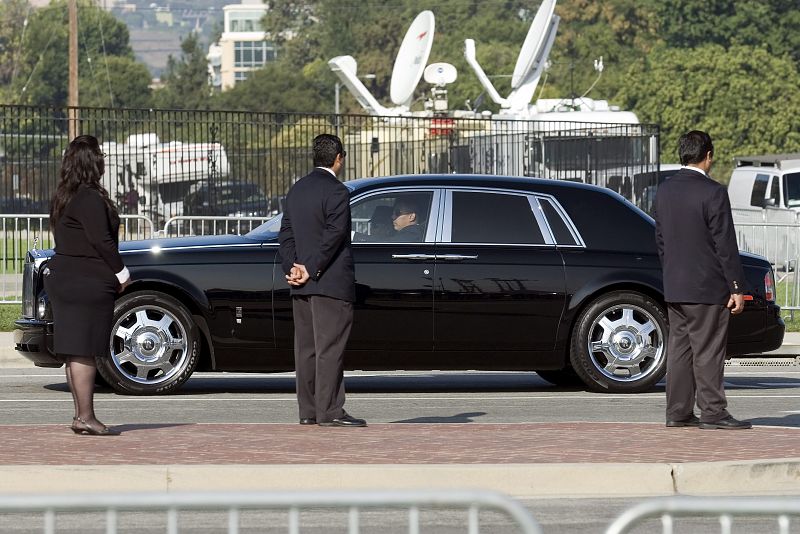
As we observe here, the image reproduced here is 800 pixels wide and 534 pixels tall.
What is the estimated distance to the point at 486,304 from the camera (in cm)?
1227

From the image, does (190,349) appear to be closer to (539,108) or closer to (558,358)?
(558,358)

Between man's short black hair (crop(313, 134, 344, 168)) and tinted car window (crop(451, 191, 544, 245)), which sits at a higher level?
man's short black hair (crop(313, 134, 344, 168))

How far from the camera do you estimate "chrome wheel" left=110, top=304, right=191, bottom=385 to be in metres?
12.1

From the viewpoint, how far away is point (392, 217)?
12.4 m

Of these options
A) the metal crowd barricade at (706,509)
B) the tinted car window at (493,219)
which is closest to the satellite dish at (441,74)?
the tinted car window at (493,219)

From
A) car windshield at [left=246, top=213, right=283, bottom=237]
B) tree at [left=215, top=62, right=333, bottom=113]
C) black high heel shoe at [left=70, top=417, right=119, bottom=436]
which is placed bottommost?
tree at [left=215, top=62, right=333, bottom=113]

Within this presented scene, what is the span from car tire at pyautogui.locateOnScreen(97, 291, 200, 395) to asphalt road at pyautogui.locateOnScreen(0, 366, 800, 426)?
14 cm

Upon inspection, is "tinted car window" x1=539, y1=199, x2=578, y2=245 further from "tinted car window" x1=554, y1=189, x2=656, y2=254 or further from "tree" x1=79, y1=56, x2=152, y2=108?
"tree" x1=79, y1=56, x2=152, y2=108

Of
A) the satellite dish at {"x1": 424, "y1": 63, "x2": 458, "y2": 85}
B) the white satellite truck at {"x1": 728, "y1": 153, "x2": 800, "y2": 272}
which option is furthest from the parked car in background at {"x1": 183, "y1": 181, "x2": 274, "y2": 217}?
the satellite dish at {"x1": 424, "y1": 63, "x2": 458, "y2": 85}

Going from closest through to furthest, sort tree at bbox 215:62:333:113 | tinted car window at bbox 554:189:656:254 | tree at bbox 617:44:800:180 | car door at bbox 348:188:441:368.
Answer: car door at bbox 348:188:441:368
tinted car window at bbox 554:189:656:254
tree at bbox 617:44:800:180
tree at bbox 215:62:333:113

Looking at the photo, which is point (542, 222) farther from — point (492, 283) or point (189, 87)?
point (189, 87)

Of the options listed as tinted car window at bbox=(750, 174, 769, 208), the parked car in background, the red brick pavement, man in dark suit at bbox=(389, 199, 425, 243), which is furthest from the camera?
tinted car window at bbox=(750, 174, 769, 208)

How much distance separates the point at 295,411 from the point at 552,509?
13.1 ft

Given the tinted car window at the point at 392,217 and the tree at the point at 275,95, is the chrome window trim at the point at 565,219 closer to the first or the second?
the tinted car window at the point at 392,217
